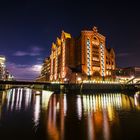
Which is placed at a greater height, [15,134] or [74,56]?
[74,56]

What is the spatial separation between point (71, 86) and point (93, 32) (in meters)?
71.5

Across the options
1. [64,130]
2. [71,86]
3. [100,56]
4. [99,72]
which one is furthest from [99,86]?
[64,130]

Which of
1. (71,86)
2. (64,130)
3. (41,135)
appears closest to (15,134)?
(41,135)

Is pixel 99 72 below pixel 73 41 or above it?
below

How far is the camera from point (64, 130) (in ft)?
64.6

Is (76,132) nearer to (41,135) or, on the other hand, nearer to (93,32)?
(41,135)

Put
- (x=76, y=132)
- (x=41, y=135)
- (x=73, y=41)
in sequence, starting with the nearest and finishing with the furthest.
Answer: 1. (x=41, y=135)
2. (x=76, y=132)
3. (x=73, y=41)

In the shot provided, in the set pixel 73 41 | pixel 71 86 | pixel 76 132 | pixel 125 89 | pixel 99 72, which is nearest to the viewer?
pixel 76 132

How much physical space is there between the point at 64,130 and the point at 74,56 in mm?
135586

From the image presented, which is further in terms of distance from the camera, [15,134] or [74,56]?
[74,56]

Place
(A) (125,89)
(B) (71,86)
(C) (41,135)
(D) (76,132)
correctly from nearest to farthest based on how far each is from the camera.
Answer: (C) (41,135), (D) (76,132), (B) (71,86), (A) (125,89)

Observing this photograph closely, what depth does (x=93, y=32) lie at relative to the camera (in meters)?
153

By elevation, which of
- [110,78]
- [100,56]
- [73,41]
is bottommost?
[110,78]

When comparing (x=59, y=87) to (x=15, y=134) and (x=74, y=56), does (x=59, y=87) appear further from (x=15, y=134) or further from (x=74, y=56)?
(x=15, y=134)
